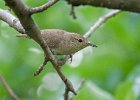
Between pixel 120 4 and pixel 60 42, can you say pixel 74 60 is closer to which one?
pixel 60 42

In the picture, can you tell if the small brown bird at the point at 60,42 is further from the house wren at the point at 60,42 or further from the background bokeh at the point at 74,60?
the background bokeh at the point at 74,60

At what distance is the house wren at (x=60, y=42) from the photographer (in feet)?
5.69

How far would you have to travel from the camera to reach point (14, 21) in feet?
5.11

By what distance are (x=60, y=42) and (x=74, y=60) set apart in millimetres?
1457

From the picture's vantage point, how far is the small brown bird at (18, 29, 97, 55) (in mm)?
1734

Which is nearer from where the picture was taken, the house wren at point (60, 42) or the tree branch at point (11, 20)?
the tree branch at point (11, 20)

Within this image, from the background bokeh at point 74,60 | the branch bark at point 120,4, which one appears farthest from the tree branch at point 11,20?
the background bokeh at point 74,60

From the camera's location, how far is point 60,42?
5.90ft

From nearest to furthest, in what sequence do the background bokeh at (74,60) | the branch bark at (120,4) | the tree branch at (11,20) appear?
the branch bark at (120,4), the tree branch at (11,20), the background bokeh at (74,60)

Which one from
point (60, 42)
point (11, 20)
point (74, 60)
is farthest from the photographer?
point (74, 60)

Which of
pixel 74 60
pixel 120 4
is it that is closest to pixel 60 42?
pixel 120 4

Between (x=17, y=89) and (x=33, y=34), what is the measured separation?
2.25 metres

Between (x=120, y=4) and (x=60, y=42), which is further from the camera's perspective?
(x=60, y=42)

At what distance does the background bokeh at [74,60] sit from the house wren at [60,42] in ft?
4.06
